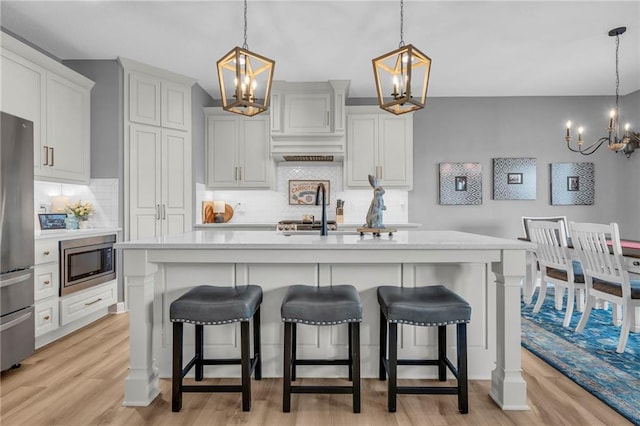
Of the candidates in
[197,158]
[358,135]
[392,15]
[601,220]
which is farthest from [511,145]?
[197,158]

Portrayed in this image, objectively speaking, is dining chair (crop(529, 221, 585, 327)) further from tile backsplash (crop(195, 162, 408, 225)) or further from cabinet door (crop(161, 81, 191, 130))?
cabinet door (crop(161, 81, 191, 130))

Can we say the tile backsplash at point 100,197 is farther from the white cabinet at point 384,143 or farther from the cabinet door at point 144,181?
the white cabinet at point 384,143

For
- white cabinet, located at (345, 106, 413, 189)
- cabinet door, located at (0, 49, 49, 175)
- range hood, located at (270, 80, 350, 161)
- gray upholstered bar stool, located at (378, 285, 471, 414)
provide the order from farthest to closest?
white cabinet, located at (345, 106, 413, 189)
range hood, located at (270, 80, 350, 161)
cabinet door, located at (0, 49, 49, 175)
gray upholstered bar stool, located at (378, 285, 471, 414)

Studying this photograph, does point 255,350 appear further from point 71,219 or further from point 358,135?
point 358,135

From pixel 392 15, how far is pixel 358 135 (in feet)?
6.42

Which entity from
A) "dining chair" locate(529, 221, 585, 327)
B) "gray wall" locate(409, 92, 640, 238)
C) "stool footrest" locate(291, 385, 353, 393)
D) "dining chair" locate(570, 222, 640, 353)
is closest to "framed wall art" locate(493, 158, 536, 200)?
"gray wall" locate(409, 92, 640, 238)

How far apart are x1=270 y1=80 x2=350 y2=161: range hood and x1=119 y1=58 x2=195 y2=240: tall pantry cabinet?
113 cm

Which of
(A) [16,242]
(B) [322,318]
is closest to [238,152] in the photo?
(A) [16,242]

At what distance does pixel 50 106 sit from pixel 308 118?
2.77 meters

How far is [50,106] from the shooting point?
3393 mm

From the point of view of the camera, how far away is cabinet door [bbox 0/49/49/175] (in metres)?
2.93

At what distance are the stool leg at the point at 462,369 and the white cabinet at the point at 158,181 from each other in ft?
11.5

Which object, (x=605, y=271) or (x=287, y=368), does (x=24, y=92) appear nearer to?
(x=287, y=368)

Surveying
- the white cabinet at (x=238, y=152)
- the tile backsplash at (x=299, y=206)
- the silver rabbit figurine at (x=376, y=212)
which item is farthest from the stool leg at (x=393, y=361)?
the white cabinet at (x=238, y=152)
